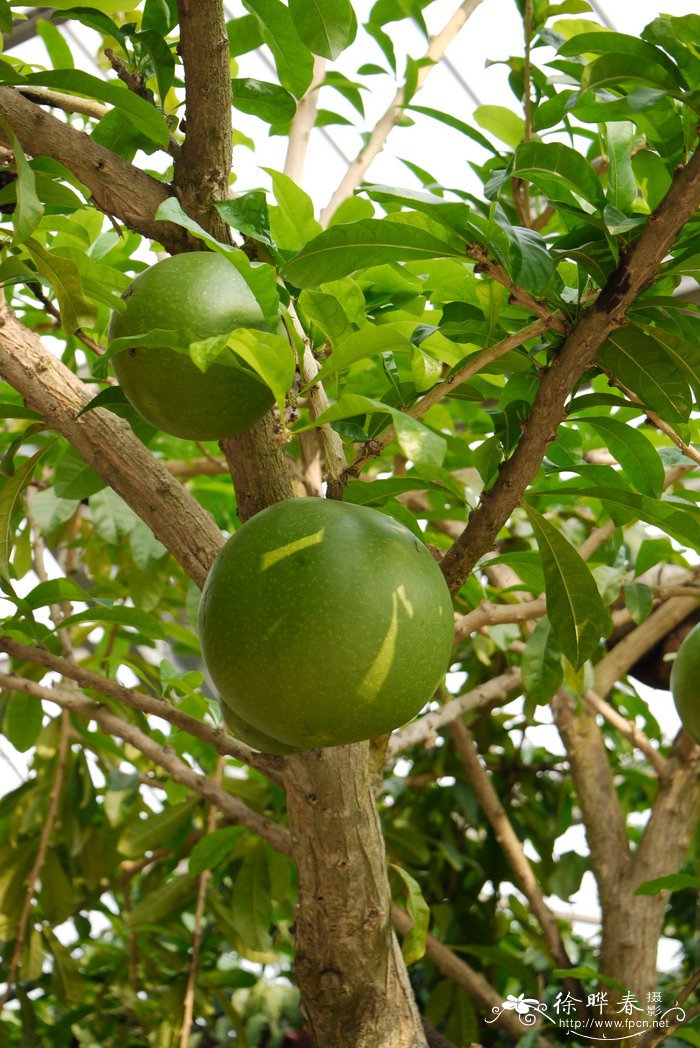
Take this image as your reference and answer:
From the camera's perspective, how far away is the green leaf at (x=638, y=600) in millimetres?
1263

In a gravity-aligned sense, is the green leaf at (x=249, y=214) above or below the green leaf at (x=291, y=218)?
below

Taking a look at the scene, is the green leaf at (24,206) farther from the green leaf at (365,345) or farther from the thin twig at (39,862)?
the thin twig at (39,862)

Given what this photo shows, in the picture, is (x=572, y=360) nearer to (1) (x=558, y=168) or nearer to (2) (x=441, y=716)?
(1) (x=558, y=168)

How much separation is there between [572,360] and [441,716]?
30.7 inches

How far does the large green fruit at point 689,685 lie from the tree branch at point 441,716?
34 centimetres

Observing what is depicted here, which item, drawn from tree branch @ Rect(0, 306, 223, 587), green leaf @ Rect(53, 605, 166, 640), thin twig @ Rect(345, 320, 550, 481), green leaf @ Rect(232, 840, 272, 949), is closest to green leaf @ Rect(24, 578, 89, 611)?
green leaf @ Rect(53, 605, 166, 640)

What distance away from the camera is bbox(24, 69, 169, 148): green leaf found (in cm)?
75

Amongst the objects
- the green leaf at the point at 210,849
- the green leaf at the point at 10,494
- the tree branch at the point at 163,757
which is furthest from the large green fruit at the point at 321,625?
the green leaf at the point at 210,849

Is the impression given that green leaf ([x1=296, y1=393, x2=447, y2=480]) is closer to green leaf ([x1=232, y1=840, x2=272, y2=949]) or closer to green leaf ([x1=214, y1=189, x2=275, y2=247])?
green leaf ([x1=214, y1=189, x2=275, y2=247])

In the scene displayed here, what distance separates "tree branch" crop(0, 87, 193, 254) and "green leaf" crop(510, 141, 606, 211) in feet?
0.90

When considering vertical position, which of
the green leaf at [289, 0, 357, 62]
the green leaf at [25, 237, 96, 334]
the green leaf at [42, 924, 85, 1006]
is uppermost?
the green leaf at [289, 0, 357, 62]

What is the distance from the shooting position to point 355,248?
2.18 feet

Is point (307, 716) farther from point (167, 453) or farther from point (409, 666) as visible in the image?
point (167, 453)

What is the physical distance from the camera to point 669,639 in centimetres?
Answer: 176
